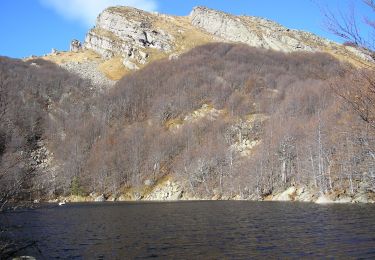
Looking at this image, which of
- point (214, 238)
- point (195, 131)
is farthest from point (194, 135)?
point (214, 238)

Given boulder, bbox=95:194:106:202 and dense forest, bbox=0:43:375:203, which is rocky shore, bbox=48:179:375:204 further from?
dense forest, bbox=0:43:375:203

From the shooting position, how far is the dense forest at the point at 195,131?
104 metres

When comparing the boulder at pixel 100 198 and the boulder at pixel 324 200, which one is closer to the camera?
the boulder at pixel 324 200

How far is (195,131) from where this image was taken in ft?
479

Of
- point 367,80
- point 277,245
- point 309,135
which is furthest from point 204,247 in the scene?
point 309,135

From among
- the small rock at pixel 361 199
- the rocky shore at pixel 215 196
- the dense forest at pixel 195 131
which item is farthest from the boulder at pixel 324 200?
the small rock at pixel 361 199

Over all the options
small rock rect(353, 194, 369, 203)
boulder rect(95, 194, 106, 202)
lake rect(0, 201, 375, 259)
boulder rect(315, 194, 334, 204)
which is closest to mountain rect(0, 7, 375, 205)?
boulder rect(315, 194, 334, 204)

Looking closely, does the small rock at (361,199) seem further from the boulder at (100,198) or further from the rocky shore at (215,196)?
the boulder at (100,198)

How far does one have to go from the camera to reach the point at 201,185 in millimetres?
118750

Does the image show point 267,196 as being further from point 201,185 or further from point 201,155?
point 201,155

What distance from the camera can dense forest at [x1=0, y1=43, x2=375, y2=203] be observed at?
103875 millimetres

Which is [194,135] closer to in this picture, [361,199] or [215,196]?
[215,196]

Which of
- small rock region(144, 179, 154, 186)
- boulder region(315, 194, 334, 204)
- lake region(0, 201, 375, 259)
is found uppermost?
small rock region(144, 179, 154, 186)

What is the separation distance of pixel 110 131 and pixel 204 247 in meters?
138
